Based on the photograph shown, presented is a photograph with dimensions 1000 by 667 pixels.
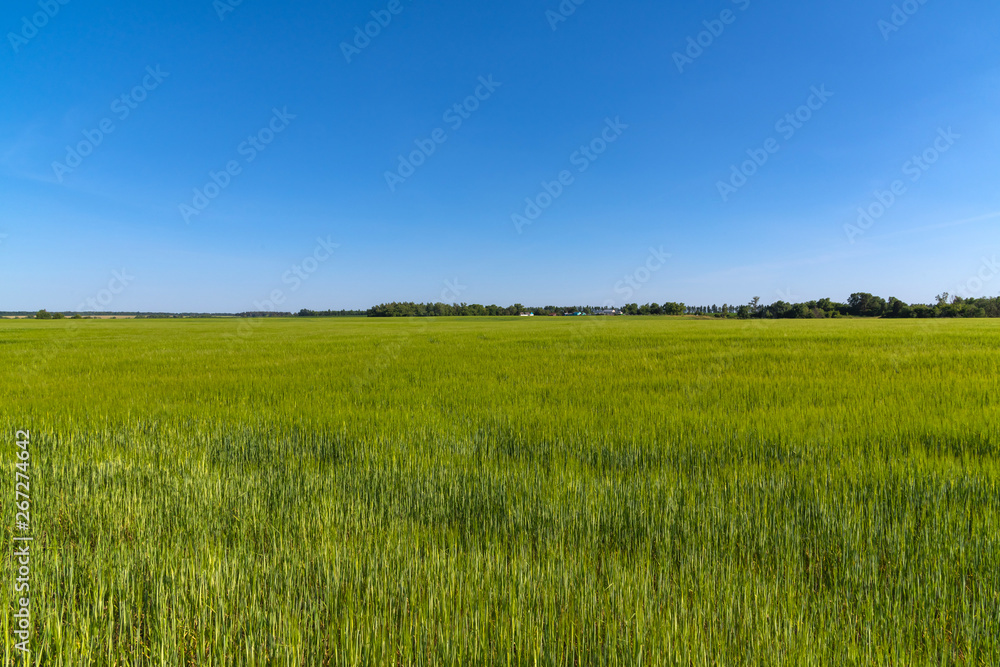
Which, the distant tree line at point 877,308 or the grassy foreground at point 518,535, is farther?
the distant tree line at point 877,308

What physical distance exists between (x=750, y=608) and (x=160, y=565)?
3.57m

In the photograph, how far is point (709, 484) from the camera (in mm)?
3725

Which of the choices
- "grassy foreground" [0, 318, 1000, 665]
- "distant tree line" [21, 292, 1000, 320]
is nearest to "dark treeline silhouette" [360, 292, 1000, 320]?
"distant tree line" [21, 292, 1000, 320]

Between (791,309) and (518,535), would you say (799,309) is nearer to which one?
(791,309)

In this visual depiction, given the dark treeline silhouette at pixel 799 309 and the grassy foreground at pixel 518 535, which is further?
the dark treeline silhouette at pixel 799 309

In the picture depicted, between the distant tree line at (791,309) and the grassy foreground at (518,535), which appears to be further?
the distant tree line at (791,309)

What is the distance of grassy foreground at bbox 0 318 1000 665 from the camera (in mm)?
1922

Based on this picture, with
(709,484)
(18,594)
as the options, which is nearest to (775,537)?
(709,484)

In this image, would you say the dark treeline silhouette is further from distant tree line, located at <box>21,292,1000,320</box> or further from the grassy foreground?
the grassy foreground

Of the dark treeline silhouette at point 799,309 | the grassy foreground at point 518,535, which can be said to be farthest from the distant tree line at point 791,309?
the grassy foreground at point 518,535

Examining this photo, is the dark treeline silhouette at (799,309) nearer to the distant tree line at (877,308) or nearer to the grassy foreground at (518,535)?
the distant tree line at (877,308)

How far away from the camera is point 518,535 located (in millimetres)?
2949

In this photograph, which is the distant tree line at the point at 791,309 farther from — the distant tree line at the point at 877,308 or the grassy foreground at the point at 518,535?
the grassy foreground at the point at 518,535

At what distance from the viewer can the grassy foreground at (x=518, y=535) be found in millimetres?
1922
